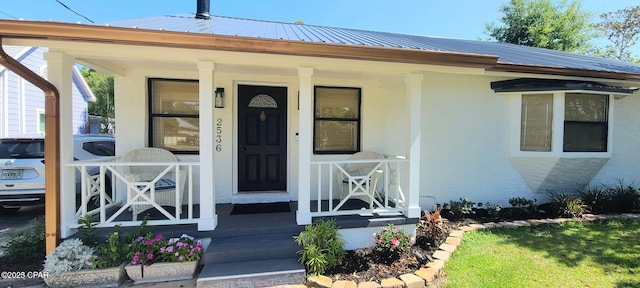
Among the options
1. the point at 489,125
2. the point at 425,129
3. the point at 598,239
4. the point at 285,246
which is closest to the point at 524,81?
the point at 489,125

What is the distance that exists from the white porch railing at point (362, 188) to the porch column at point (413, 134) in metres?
0.10

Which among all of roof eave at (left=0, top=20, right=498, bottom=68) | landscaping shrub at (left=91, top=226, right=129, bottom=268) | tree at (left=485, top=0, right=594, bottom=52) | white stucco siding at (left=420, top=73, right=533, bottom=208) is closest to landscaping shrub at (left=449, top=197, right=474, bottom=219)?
white stucco siding at (left=420, top=73, right=533, bottom=208)

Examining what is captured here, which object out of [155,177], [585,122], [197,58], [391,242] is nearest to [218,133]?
[155,177]

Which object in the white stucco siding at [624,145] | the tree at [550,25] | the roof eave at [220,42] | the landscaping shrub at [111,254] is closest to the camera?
the roof eave at [220,42]

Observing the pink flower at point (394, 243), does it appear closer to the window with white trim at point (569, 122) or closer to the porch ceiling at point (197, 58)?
the porch ceiling at point (197, 58)

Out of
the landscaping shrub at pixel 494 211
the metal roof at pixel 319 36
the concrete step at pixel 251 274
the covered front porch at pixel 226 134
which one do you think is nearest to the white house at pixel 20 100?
the covered front porch at pixel 226 134

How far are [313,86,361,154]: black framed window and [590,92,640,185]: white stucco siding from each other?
452 centimetres

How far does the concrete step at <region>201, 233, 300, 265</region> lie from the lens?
3078 millimetres

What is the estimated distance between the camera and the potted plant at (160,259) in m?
2.88

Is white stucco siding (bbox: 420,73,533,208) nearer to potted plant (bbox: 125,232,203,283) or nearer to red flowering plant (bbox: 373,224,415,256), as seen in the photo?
red flowering plant (bbox: 373,224,415,256)

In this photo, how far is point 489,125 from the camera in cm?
492

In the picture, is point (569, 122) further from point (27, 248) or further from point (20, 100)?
point (20, 100)

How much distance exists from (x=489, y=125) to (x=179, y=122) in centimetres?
528

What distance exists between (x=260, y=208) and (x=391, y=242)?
207 centimetres
